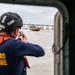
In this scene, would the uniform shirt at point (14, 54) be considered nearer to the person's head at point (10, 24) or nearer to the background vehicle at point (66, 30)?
the person's head at point (10, 24)

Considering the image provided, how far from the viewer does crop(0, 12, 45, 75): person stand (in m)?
2.68

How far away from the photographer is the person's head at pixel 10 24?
108 inches

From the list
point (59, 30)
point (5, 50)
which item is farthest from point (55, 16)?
point (5, 50)

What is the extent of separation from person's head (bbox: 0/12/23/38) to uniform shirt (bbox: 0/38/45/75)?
0.08 meters

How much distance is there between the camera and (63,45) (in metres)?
2.93

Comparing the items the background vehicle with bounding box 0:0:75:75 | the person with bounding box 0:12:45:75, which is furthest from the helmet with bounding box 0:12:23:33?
the background vehicle with bounding box 0:0:75:75

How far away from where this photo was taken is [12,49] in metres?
2.68

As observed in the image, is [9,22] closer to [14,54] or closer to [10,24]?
[10,24]

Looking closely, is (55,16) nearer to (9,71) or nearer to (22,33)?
(22,33)

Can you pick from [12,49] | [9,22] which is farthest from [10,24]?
[12,49]

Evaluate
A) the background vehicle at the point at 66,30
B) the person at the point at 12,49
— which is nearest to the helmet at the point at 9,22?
the person at the point at 12,49

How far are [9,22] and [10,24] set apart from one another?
0.02m

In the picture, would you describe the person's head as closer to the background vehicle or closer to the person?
the person

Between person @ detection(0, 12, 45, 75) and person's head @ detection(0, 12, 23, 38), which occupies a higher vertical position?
person's head @ detection(0, 12, 23, 38)
